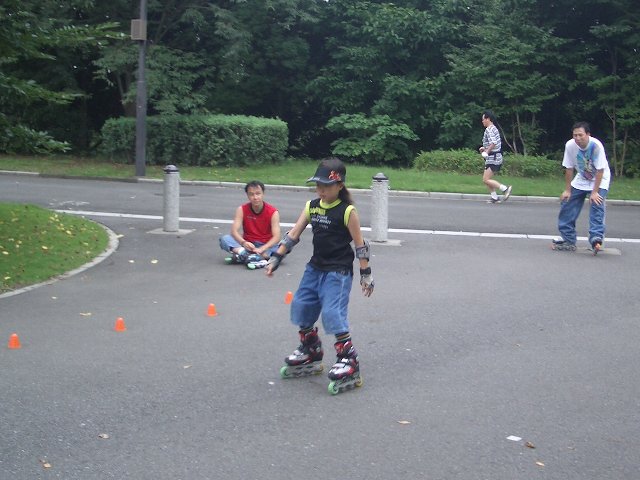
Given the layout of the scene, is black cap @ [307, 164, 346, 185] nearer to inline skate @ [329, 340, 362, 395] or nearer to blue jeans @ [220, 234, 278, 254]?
inline skate @ [329, 340, 362, 395]

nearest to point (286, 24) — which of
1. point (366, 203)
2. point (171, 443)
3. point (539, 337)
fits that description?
point (366, 203)

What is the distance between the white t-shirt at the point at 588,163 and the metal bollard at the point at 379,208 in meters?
2.62

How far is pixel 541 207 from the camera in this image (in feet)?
61.0

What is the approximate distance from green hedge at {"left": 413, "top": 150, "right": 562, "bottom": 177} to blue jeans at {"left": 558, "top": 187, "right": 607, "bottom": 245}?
1216cm

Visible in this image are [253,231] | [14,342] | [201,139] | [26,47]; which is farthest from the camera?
[201,139]

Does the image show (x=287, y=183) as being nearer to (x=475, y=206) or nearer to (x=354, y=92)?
(x=475, y=206)

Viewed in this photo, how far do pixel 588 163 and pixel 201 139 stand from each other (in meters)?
14.9

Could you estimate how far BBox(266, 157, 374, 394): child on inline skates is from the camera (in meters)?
6.47

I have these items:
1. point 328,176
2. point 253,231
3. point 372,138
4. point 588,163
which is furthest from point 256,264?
point 372,138

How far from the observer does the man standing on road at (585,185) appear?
1230 centimetres

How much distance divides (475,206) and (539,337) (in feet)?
34.1

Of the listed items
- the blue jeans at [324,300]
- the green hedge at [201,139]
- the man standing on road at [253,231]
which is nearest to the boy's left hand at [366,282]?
the blue jeans at [324,300]

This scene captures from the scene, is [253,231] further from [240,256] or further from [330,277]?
[330,277]

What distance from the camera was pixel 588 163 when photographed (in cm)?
1253
